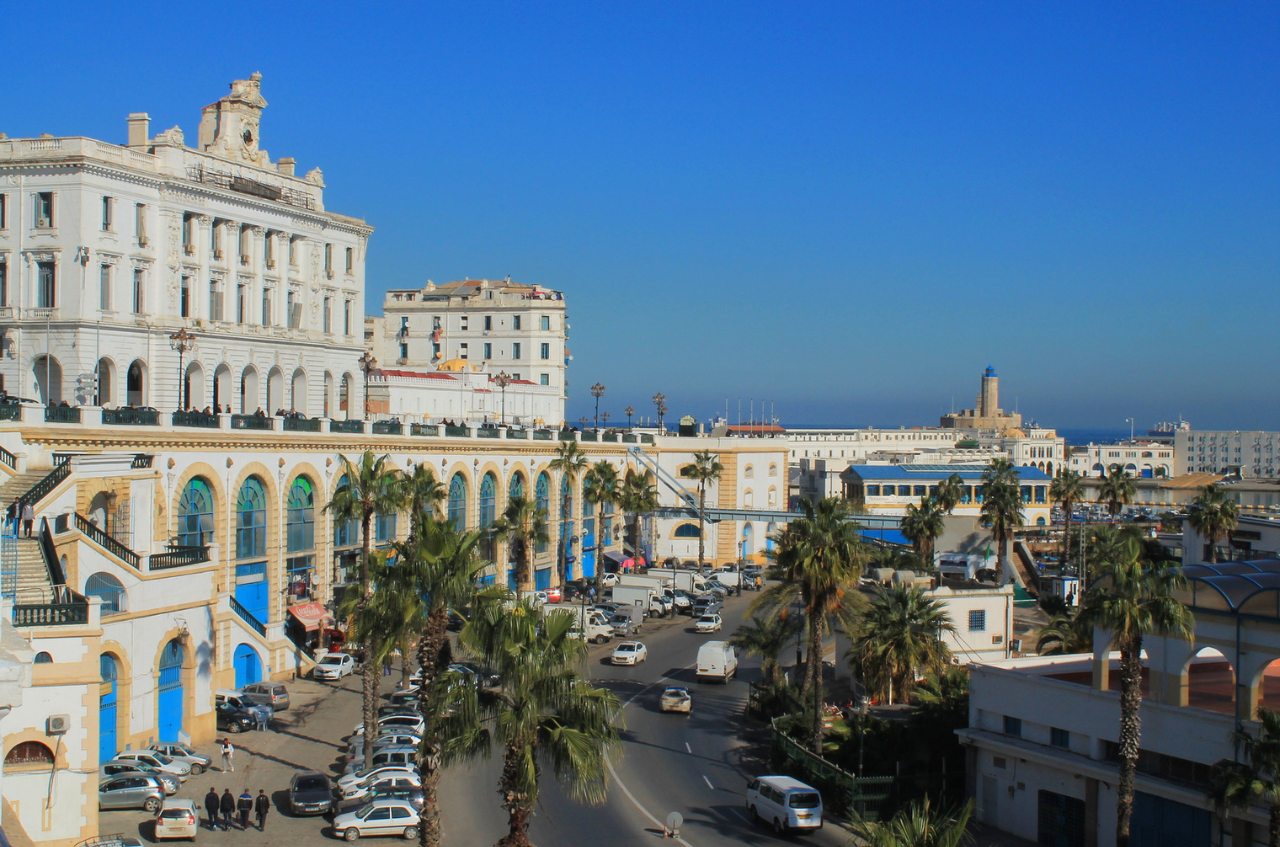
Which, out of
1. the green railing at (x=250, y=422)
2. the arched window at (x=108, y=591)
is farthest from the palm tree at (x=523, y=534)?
the arched window at (x=108, y=591)

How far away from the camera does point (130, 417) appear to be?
143ft

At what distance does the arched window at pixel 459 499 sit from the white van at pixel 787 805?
3624cm

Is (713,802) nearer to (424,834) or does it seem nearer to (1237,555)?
(424,834)

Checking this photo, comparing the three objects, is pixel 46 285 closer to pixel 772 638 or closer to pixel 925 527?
pixel 772 638

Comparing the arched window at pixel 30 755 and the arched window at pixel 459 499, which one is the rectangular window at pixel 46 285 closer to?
the arched window at pixel 459 499

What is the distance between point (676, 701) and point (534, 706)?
22.6 m

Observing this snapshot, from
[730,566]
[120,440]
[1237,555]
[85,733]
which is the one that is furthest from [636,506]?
[85,733]

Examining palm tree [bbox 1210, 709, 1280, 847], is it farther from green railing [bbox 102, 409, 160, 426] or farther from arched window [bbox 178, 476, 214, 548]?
green railing [bbox 102, 409, 160, 426]

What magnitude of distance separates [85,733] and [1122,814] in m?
24.3

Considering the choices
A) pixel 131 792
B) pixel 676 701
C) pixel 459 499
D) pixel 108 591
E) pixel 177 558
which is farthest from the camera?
pixel 459 499

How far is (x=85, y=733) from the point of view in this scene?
2822cm

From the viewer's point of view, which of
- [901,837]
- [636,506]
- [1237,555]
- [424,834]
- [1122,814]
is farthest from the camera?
[636,506]

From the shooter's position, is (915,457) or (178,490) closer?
(178,490)

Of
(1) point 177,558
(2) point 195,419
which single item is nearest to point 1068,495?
(2) point 195,419
